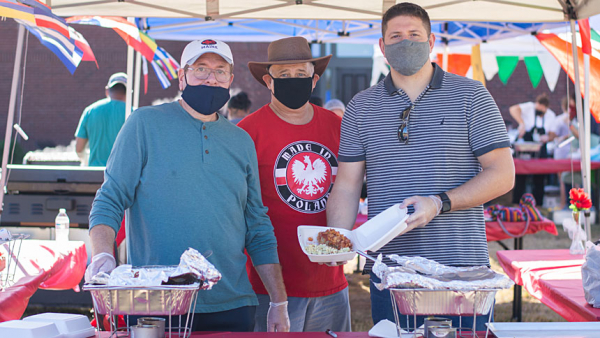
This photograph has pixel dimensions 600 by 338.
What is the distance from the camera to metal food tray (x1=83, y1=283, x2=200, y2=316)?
4.86ft

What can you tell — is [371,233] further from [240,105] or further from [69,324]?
[240,105]

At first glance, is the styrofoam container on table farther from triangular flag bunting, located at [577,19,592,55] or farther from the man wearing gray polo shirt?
triangular flag bunting, located at [577,19,592,55]

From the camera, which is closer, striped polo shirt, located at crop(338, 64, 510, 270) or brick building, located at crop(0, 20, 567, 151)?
striped polo shirt, located at crop(338, 64, 510, 270)

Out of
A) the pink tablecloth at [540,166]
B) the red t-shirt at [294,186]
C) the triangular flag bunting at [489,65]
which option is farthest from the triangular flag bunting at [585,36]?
the triangular flag bunting at [489,65]

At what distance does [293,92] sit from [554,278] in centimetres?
166

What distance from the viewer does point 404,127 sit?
228 cm

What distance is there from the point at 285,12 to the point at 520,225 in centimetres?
260

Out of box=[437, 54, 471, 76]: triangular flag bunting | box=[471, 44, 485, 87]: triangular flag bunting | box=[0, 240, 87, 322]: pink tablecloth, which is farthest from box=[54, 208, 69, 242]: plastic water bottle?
box=[437, 54, 471, 76]: triangular flag bunting

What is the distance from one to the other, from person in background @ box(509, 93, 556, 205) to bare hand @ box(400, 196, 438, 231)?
8.05 metres

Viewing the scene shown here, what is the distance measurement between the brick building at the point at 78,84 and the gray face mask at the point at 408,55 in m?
11.8

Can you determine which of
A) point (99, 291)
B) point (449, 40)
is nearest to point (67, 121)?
point (449, 40)

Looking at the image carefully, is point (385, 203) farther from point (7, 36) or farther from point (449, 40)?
point (7, 36)

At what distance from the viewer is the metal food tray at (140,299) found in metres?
1.48

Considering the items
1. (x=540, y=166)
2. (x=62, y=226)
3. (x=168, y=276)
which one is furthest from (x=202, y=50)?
(x=540, y=166)
